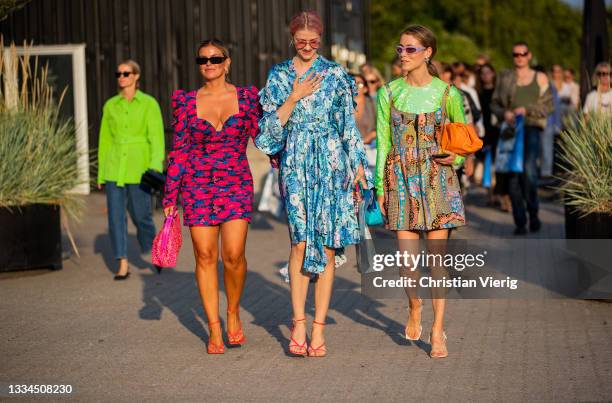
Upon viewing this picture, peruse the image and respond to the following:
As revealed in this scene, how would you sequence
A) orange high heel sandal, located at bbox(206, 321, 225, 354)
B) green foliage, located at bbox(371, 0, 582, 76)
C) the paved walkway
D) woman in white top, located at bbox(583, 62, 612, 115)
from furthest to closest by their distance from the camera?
green foliage, located at bbox(371, 0, 582, 76)
woman in white top, located at bbox(583, 62, 612, 115)
orange high heel sandal, located at bbox(206, 321, 225, 354)
the paved walkway

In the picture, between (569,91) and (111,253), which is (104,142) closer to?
(111,253)

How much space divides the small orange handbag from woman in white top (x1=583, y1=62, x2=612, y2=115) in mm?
3033

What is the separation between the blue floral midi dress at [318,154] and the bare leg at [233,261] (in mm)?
462

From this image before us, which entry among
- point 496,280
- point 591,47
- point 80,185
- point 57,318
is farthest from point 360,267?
point 591,47

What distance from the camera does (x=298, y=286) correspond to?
25.2ft

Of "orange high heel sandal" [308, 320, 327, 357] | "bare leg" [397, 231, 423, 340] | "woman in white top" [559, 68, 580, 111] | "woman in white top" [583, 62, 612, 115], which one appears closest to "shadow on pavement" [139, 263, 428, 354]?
"bare leg" [397, 231, 423, 340]

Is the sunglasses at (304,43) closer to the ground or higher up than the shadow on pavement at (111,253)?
higher up

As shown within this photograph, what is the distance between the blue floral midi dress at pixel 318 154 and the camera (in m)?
7.48

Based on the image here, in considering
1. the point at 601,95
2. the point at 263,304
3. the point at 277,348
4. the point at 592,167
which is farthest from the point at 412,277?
the point at 601,95

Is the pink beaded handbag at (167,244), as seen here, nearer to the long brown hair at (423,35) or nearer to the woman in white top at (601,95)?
the long brown hair at (423,35)

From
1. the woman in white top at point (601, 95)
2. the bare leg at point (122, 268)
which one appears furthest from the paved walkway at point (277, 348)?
the woman in white top at point (601, 95)

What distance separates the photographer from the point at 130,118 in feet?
36.6

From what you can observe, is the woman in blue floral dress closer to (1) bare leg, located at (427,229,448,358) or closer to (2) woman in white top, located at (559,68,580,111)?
(1) bare leg, located at (427,229,448,358)

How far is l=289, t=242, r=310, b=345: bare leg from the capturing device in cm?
760
